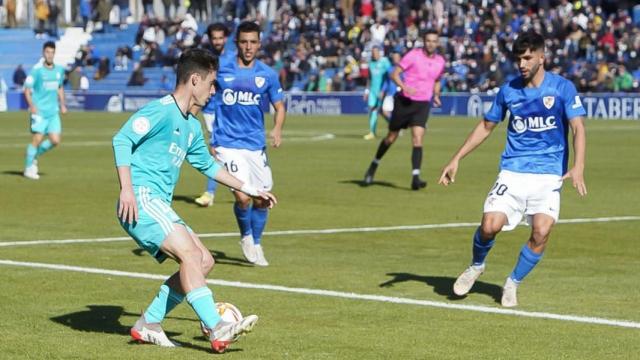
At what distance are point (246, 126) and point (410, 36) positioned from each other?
45364 millimetres

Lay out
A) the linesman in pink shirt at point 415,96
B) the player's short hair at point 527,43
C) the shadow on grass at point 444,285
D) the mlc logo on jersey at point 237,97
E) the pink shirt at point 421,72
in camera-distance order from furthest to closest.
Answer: the pink shirt at point 421,72
the linesman in pink shirt at point 415,96
the mlc logo on jersey at point 237,97
the shadow on grass at point 444,285
the player's short hair at point 527,43

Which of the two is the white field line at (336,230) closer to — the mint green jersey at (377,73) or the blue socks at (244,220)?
the blue socks at (244,220)

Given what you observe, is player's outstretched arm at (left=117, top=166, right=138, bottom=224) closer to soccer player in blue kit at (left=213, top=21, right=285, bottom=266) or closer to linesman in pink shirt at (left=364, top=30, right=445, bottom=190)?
soccer player in blue kit at (left=213, top=21, right=285, bottom=266)

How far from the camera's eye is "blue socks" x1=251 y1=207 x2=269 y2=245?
45.7ft

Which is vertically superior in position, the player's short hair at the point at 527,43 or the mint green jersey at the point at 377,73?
the player's short hair at the point at 527,43

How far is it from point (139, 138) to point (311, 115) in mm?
48555

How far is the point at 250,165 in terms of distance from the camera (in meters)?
14.2

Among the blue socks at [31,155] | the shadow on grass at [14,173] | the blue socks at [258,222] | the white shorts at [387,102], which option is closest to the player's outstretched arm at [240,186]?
the blue socks at [258,222]

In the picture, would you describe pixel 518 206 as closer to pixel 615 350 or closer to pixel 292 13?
pixel 615 350

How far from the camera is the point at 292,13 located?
6794 cm

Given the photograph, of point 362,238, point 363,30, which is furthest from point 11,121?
point 362,238

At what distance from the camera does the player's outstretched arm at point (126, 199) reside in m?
8.74

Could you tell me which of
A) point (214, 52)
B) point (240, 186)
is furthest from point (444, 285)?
point (214, 52)

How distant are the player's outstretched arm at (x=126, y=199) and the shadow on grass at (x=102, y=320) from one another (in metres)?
1.00
